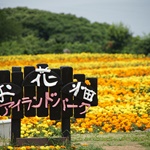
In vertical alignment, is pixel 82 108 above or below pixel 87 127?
above

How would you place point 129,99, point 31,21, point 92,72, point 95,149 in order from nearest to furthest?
point 95,149
point 129,99
point 92,72
point 31,21

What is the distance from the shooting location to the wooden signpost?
5.40 metres

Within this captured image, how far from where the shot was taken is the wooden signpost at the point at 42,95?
5402 millimetres

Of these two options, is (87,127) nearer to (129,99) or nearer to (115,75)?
(129,99)

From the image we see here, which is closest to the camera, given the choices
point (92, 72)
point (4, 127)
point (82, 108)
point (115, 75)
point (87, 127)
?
point (82, 108)

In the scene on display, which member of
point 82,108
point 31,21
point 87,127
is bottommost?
point 87,127

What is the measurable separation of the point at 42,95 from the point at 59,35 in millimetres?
42946

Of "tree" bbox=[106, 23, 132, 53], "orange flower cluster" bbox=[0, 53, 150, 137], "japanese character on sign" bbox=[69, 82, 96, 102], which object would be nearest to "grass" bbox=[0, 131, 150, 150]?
"japanese character on sign" bbox=[69, 82, 96, 102]

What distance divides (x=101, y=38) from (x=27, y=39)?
39.5 feet

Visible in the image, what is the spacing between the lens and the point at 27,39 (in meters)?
40.3

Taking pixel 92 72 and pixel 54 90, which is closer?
pixel 54 90

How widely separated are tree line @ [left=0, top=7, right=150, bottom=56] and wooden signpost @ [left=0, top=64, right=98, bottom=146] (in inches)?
989

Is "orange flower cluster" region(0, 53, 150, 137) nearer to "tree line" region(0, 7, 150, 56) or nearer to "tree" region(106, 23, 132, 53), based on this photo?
"tree line" region(0, 7, 150, 56)

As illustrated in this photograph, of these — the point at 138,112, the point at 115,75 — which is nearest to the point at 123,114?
the point at 138,112
